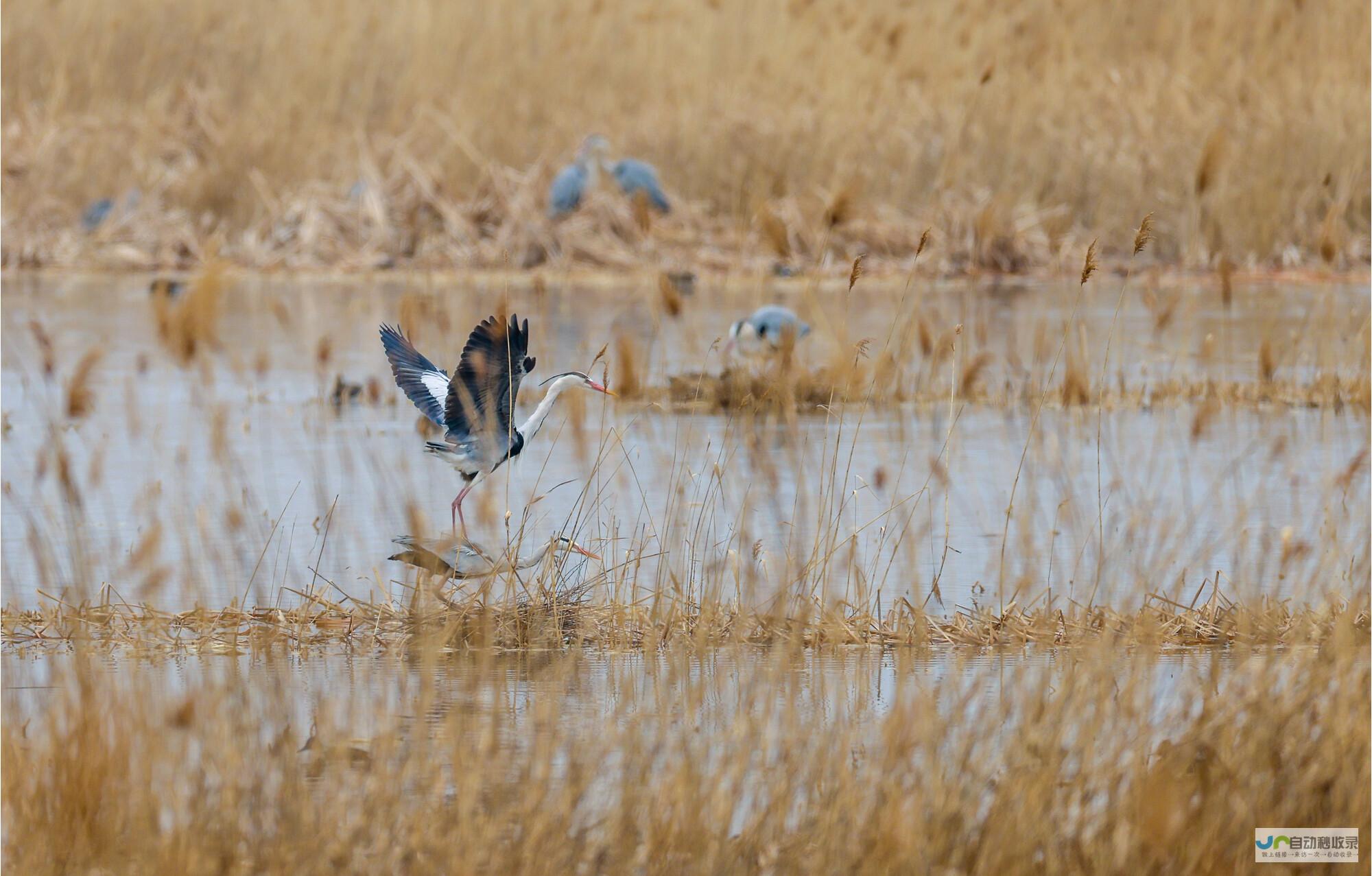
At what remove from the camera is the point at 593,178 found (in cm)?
1266

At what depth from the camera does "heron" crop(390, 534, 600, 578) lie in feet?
13.2

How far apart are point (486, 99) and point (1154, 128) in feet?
14.9

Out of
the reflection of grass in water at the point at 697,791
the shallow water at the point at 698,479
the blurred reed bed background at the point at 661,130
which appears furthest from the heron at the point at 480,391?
the blurred reed bed background at the point at 661,130

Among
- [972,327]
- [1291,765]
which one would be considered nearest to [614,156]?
[972,327]

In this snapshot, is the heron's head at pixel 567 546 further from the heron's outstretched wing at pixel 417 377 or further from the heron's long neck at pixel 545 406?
the heron's outstretched wing at pixel 417 377

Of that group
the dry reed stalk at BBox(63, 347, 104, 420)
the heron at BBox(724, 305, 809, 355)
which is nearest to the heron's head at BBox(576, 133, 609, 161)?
the heron at BBox(724, 305, 809, 355)

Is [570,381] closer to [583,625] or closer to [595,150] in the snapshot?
[583,625]

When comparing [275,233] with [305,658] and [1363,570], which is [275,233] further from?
[1363,570]

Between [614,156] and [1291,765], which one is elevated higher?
[614,156]

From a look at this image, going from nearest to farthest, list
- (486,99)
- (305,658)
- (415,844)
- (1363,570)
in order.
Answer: (415,844)
(1363,570)
(305,658)
(486,99)

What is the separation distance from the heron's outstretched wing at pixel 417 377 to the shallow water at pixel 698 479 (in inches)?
5.1

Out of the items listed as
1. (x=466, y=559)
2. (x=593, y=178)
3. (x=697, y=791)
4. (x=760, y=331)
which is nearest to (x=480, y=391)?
(x=466, y=559)

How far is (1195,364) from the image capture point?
8945 millimetres

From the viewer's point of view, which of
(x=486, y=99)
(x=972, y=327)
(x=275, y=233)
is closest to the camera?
(x=972, y=327)
